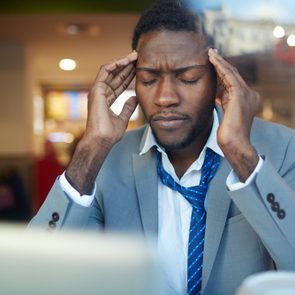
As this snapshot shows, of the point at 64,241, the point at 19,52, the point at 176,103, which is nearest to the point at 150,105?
the point at 176,103

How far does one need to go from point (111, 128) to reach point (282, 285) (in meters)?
0.78

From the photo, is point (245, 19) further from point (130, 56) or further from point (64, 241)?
point (64, 241)

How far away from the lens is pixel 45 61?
648 cm

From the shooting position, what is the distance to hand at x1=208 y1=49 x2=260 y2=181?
4.19 feet

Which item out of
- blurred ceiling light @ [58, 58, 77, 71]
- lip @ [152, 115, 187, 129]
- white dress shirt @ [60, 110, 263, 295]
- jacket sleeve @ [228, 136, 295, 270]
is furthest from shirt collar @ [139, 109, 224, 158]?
blurred ceiling light @ [58, 58, 77, 71]

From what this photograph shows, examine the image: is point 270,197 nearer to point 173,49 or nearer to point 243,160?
point 243,160

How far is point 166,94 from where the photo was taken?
1372mm

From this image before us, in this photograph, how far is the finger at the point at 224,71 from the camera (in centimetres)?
137

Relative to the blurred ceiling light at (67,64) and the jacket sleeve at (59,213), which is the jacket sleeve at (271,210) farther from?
the blurred ceiling light at (67,64)

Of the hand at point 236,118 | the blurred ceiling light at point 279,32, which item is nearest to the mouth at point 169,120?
the hand at point 236,118

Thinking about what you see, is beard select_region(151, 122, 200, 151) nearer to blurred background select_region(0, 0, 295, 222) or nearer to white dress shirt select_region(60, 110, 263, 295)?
white dress shirt select_region(60, 110, 263, 295)

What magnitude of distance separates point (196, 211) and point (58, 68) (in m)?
5.07

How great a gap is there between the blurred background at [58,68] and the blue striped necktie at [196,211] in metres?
1.97

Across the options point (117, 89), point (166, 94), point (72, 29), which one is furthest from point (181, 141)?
point (72, 29)
